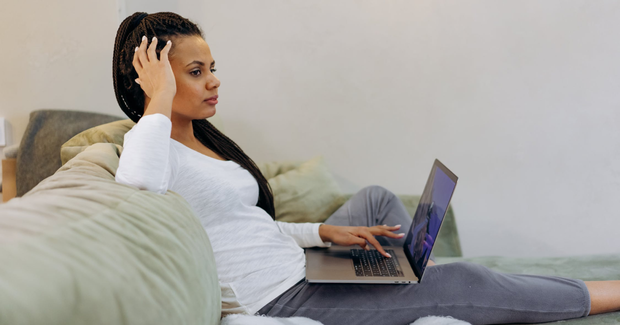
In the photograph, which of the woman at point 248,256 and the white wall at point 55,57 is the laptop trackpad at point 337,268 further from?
the white wall at point 55,57

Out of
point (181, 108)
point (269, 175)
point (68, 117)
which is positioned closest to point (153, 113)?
point (181, 108)

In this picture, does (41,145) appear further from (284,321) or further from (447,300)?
(447,300)

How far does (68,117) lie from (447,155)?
1.51 m

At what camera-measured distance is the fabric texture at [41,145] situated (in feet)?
4.17

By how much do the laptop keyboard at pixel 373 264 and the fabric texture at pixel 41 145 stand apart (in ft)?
2.93

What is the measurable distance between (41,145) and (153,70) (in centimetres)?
60

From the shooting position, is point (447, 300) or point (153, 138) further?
point (447, 300)

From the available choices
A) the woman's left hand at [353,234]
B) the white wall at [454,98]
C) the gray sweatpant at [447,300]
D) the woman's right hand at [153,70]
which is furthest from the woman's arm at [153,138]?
the white wall at [454,98]

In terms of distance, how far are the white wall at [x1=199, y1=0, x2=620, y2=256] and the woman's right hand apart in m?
1.03

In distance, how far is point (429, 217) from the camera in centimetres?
106

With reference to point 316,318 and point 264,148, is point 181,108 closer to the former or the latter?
point 316,318

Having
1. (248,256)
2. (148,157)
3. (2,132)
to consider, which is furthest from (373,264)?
(2,132)

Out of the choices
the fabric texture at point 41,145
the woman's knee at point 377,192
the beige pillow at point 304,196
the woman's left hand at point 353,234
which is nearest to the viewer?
the woman's left hand at point 353,234

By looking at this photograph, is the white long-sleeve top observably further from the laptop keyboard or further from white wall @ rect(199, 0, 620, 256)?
white wall @ rect(199, 0, 620, 256)
